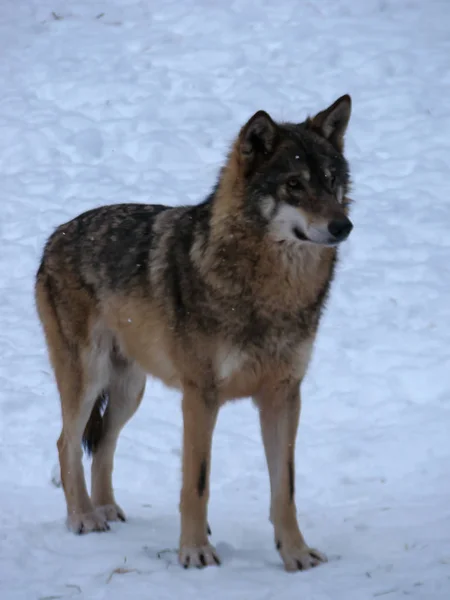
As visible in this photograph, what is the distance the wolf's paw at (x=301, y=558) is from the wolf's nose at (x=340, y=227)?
1.53 meters

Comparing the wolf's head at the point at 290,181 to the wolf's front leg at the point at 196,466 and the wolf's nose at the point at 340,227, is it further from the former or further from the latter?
the wolf's front leg at the point at 196,466

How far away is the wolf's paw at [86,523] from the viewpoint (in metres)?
4.98

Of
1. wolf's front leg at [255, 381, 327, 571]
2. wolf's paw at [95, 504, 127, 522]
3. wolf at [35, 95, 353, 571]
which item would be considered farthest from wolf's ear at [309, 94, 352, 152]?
wolf's paw at [95, 504, 127, 522]

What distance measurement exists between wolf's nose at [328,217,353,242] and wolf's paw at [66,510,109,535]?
7.23ft

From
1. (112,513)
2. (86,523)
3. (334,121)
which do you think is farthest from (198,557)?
(334,121)

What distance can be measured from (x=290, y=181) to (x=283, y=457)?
4.55 ft

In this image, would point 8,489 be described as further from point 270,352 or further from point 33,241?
point 33,241

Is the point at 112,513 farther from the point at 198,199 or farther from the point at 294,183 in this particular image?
the point at 198,199

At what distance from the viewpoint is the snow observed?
4.40 m

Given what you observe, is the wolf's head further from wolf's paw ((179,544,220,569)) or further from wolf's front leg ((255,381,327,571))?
wolf's paw ((179,544,220,569))

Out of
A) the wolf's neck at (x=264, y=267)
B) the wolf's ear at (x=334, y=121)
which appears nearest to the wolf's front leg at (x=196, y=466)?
the wolf's neck at (x=264, y=267)

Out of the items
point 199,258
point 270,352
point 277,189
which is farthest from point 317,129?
point 270,352

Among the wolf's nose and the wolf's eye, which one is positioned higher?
the wolf's eye

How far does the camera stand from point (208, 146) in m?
10.8
